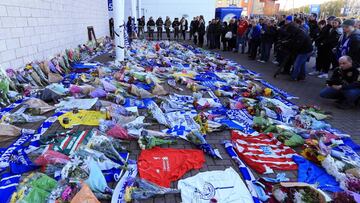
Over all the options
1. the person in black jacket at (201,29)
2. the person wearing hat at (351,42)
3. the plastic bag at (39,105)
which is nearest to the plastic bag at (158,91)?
the plastic bag at (39,105)

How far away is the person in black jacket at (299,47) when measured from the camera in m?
7.85

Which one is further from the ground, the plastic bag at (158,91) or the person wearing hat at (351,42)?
the person wearing hat at (351,42)

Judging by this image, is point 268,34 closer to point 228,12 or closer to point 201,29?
point 201,29

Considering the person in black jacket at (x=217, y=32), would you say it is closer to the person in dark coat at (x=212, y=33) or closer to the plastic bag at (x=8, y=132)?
the person in dark coat at (x=212, y=33)

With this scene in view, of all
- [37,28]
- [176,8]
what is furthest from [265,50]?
[176,8]

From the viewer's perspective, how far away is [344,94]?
19.3 ft

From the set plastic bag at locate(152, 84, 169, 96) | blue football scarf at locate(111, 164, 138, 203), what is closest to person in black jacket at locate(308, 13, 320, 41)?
plastic bag at locate(152, 84, 169, 96)

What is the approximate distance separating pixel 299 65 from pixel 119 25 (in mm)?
6453

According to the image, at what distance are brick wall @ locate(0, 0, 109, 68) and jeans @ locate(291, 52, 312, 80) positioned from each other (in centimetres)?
790

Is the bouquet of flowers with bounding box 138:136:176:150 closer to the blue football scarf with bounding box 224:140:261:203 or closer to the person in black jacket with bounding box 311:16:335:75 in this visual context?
the blue football scarf with bounding box 224:140:261:203

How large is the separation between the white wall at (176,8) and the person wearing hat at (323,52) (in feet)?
62.6

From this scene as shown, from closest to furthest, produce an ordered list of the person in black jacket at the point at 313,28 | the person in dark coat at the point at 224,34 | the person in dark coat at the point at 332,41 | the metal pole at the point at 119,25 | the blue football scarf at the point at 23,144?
the blue football scarf at the point at 23,144
the person in dark coat at the point at 332,41
the metal pole at the point at 119,25
the person in black jacket at the point at 313,28
the person in dark coat at the point at 224,34

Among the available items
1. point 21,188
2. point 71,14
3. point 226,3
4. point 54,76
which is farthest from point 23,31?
point 226,3

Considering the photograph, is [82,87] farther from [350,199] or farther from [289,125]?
[350,199]
